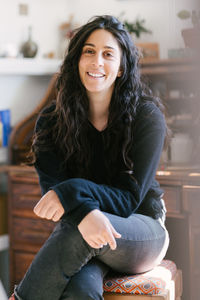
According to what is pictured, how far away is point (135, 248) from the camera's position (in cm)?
126

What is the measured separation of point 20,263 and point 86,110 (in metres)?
1.12

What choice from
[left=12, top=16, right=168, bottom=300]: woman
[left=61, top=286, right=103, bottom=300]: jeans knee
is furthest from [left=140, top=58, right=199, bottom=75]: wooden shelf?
[left=61, top=286, right=103, bottom=300]: jeans knee

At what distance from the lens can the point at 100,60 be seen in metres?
1.39

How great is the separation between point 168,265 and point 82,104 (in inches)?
23.5

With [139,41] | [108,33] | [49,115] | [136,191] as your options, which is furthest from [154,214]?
[139,41]

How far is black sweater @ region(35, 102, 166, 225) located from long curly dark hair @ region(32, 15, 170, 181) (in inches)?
1.0

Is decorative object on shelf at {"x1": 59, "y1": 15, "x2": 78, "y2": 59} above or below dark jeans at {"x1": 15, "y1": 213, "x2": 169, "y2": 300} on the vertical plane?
above

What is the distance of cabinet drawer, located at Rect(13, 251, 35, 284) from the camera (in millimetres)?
2256

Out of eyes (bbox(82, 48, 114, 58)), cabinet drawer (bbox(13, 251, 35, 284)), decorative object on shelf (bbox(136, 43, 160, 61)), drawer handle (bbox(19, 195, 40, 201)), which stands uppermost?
eyes (bbox(82, 48, 114, 58))

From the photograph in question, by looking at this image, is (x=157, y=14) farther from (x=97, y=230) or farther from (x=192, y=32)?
(x=97, y=230)

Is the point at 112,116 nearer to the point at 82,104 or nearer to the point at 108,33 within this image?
the point at 82,104

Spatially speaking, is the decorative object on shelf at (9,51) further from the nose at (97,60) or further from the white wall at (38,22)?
the nose at (97,60)

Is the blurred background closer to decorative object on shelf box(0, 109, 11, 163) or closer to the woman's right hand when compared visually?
decorative object on shelf box(0, 109, 11, 163)

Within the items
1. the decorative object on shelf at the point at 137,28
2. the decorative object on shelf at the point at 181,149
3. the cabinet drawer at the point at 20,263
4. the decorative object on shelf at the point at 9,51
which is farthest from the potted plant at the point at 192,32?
the cabinet drawer at the point at 20,263
